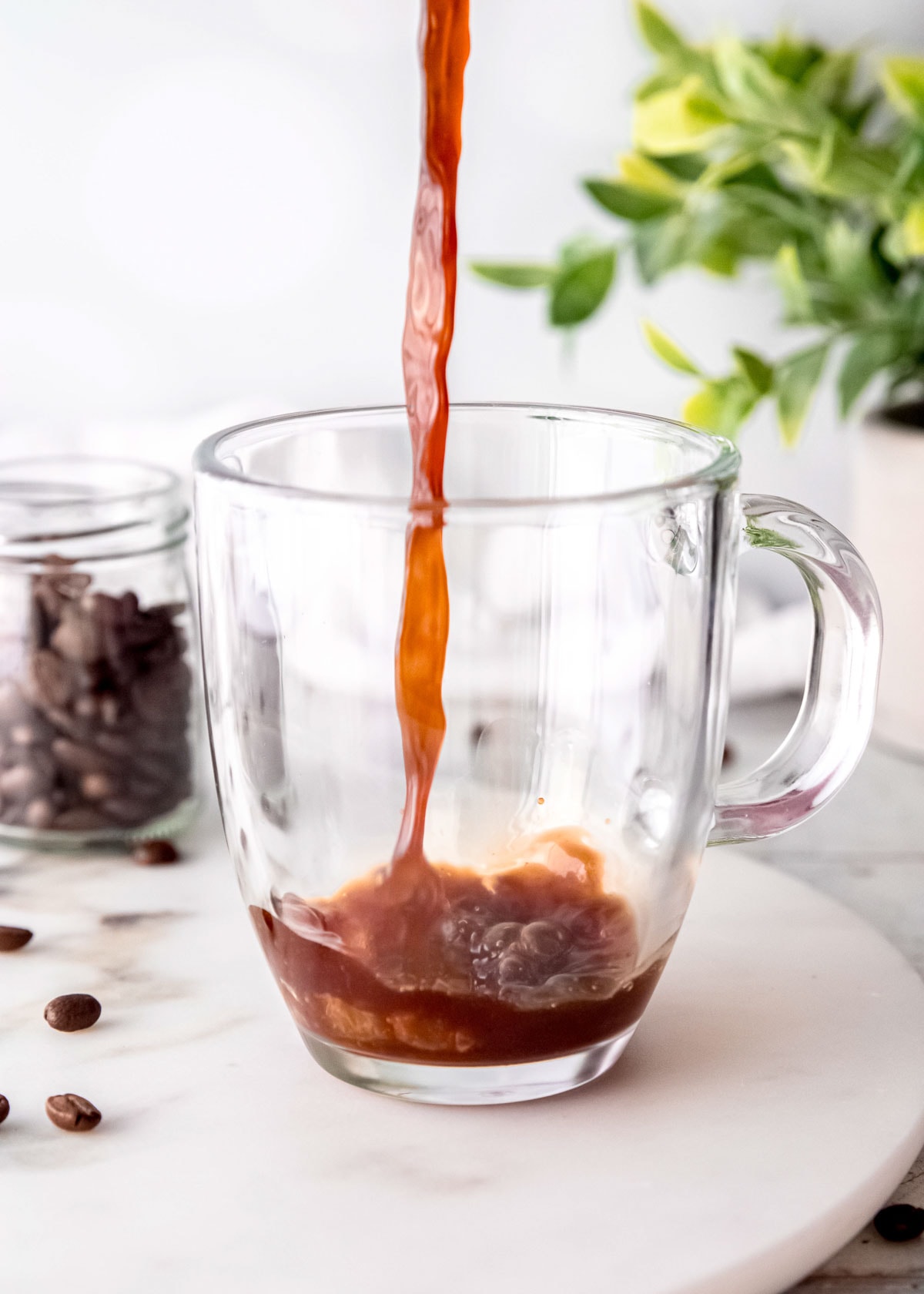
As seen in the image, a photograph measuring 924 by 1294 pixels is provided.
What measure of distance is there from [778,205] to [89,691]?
723 mm

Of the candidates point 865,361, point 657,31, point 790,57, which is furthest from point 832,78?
point 865,361

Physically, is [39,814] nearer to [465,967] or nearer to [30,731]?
[30,731]

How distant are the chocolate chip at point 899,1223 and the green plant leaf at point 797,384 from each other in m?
0.69

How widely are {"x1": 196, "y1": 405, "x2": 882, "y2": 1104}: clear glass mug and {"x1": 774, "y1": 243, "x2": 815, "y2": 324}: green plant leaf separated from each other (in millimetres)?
516

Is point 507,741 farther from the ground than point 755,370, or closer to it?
closer to it

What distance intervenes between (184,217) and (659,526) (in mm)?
940

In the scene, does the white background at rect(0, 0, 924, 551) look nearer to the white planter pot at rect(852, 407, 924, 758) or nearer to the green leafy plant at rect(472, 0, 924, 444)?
the green leafy plant at rect(472, 0, 924, 444)

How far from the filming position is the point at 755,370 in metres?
1.14

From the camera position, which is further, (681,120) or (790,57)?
(790,57)

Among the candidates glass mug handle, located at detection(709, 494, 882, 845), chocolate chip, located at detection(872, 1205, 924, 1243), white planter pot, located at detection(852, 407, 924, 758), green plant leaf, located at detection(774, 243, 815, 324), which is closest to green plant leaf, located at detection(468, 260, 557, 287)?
green plant leaf, located at detection(774, 243, 815, 324)

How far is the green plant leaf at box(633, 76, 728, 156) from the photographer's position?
114 cm

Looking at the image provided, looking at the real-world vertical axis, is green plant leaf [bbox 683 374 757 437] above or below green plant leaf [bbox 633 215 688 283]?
below

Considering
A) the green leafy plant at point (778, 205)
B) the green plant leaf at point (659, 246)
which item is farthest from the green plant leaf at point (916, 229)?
the green plant leaf at point (659, 246)

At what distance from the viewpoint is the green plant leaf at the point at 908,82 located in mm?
1064
